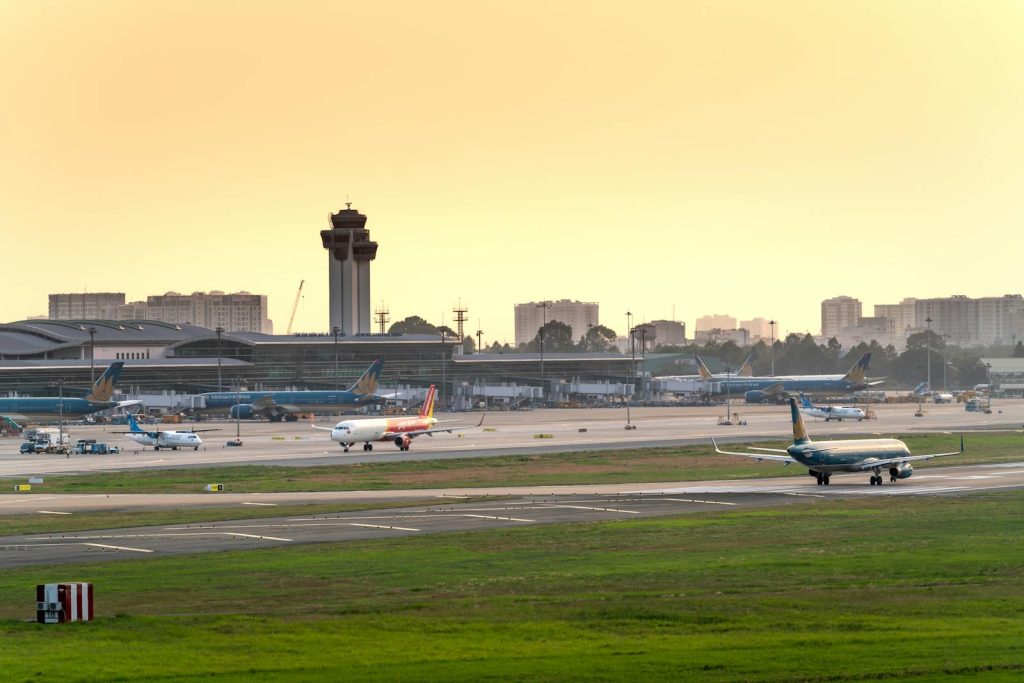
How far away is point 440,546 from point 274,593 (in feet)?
42.1

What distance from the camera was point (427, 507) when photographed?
249 ft

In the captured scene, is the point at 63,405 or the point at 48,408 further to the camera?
the point at 48,408

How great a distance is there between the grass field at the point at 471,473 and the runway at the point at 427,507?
5.07 metres

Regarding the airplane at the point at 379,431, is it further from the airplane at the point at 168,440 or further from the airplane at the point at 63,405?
the airplane at the point at 63,405

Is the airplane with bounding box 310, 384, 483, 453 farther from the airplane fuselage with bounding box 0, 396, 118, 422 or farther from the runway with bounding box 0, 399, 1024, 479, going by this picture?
the airplane fuselage with bounding box 0, 396, 118, 422

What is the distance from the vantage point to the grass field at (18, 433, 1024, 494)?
9319cm

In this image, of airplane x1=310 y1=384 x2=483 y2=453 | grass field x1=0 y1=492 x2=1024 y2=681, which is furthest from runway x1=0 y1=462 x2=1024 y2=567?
airplane x1=310 y1=384 x2=483 y2=453

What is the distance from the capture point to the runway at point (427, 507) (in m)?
59.6

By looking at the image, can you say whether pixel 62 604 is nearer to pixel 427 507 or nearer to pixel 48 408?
pixel 427 507

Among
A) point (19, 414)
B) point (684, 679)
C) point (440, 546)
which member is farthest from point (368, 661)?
point (19, 414)

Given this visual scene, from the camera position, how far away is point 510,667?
33625mm

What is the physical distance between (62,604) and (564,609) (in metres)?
14.7

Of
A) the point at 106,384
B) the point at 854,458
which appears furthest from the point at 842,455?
the point at 106,384

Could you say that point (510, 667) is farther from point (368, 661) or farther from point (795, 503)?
point (795, 503)
